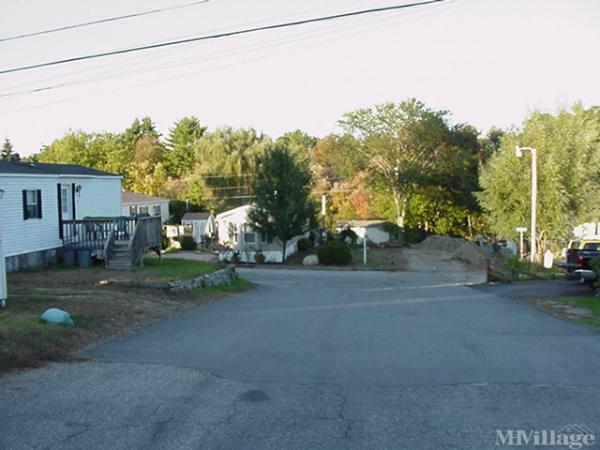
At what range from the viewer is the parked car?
2352 centimetres

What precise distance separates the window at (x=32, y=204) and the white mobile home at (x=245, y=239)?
949 inches

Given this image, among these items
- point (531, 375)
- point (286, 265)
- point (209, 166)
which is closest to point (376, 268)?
point (286, 265)

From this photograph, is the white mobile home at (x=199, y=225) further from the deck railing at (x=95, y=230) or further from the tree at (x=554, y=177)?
the deck railing at (x=95, y=230)

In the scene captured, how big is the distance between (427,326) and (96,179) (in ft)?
64.1

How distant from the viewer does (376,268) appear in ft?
145

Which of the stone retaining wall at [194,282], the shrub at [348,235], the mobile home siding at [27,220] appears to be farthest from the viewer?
the shrub at [348,235]

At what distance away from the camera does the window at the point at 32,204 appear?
23.9 metres

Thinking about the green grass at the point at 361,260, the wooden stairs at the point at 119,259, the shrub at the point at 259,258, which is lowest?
the green grass at the point at 361,260

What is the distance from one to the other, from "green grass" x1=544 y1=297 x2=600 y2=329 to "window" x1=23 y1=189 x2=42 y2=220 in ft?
61.9

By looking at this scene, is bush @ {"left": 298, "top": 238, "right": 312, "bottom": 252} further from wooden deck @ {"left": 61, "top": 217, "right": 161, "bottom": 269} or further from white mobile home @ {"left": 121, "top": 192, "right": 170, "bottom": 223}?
wooden deck @ {"left": 61, "top": 217, "right": 161, "bottom": 269}

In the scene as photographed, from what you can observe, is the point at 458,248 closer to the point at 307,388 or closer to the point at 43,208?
the point at 43,208

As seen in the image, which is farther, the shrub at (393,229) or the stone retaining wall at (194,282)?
the shrub at (393,229)

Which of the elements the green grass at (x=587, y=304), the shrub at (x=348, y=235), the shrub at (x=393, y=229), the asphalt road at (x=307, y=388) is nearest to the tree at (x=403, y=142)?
the shrub at (x=393, y=229)

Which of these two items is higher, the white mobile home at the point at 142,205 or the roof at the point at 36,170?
the roof at the point at 36,170
